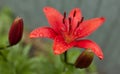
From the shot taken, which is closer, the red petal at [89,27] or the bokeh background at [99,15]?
the red petal at [89,27]

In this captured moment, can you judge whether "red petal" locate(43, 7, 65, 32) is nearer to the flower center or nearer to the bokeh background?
the flower center

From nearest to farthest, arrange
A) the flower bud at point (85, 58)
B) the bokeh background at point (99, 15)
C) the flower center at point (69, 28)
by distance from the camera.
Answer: the flower bud at point (85, 58)
the flower center at point (69, 28)
the bokeh background at point (99, 15)

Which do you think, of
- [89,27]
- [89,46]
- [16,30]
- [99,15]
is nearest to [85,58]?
[89,46]

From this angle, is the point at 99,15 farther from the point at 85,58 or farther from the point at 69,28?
the point at 85,58

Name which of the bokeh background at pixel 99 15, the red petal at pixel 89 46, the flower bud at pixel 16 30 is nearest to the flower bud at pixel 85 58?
the red petal at pixel 89 46

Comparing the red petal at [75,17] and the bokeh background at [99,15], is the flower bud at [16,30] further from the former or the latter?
the bokeh background at [99,15]

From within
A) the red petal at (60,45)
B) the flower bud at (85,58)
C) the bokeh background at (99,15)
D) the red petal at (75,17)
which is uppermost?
the red petal at (75,17)

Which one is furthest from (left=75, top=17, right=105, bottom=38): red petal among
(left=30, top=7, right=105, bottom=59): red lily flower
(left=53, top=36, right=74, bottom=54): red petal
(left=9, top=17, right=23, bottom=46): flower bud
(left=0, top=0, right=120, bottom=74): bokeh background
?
(left=0, top=0, right=120, bottom=74): bokeh background
